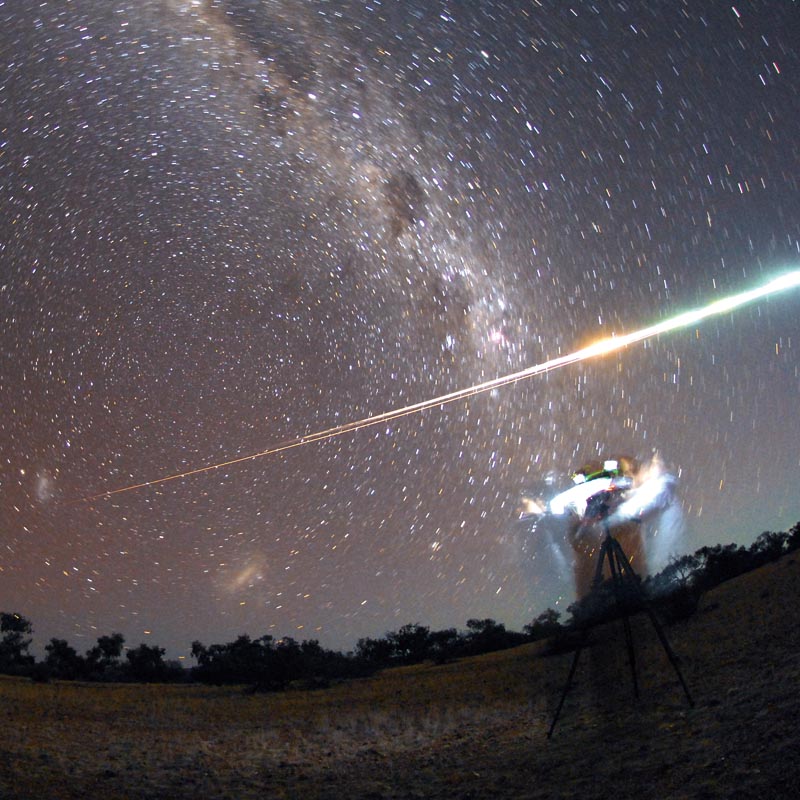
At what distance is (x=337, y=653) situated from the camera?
24422mm

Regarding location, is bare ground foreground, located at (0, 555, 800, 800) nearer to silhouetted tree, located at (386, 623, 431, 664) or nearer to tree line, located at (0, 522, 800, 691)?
tree line, located at (0, 522, 800, 691)

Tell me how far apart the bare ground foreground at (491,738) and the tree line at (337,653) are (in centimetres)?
356

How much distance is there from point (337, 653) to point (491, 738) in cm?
1800

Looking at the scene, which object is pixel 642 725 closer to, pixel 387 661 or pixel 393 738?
pixel 393 738

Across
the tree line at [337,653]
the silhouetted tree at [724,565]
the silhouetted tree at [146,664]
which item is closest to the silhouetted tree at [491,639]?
the tree line at [337,653]

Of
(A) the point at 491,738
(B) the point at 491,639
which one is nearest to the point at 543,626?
(B) the point at 491,639

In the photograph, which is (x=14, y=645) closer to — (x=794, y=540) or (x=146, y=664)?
(x=146, y=664)

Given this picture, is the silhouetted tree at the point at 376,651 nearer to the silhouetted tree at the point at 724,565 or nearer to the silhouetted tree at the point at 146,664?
the silhouetted tree at the point at 146,664

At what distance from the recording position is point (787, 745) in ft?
A: 15.2

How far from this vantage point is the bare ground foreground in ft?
17.1

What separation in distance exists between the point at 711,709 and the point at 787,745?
1977mm

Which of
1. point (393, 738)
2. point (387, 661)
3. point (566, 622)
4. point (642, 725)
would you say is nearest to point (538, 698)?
point (393, 738)

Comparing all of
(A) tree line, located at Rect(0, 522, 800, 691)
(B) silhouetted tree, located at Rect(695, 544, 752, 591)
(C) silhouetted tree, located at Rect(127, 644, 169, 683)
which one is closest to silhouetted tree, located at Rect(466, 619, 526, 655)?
(A) tree line, located at Rect(0, 522, 800, 691)

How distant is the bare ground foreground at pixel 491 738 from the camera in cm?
521
